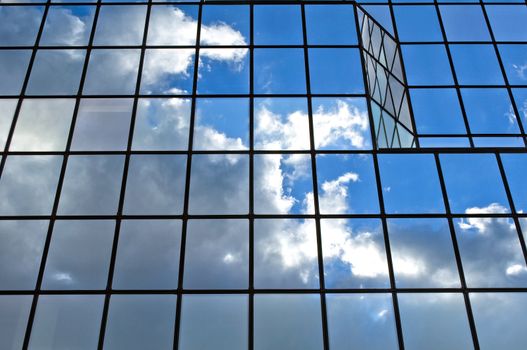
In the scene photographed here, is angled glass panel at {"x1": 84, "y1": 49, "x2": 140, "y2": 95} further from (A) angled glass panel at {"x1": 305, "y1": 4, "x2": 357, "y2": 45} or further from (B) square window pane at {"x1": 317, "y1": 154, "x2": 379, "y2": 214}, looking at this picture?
(B) square window pane at {"x1": 317, "y1": 154, "x2": 379, "y2": 214}

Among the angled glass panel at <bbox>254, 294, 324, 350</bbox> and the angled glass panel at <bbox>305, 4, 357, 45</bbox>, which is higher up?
the angled glass panel at <bbox>305, 4, 357, 45</bbox>

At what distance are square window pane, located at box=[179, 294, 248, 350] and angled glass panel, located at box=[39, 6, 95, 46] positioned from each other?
10.6 meters

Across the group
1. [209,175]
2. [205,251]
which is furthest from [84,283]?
[209,175]

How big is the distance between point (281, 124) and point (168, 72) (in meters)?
4.47

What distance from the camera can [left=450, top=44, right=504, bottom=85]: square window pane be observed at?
19.5 metres

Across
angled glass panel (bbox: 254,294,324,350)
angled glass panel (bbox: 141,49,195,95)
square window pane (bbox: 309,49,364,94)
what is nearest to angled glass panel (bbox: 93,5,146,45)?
angled glass panel (bbox: 141,49,195,95)

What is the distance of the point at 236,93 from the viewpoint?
1733cm

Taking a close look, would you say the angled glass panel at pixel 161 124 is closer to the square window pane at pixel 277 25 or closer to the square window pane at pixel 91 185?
the square window pane at pixel 91 185

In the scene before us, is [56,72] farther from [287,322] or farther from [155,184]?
[287,322]

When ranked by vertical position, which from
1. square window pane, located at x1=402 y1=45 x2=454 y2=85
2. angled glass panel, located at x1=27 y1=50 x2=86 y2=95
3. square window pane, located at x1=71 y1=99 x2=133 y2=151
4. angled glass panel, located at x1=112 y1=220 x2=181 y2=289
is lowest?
angled glass panel, located at x1=112 y1=220 x2=181 y2=289

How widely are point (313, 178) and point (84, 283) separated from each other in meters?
7.31

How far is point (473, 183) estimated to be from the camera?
16.0 metres

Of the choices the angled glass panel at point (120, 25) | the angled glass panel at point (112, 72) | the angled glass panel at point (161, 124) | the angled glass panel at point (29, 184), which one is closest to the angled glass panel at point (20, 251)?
the angled glass panel at point (29, 184)

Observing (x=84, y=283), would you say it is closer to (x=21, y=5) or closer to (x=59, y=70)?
(x=59, y=70)
